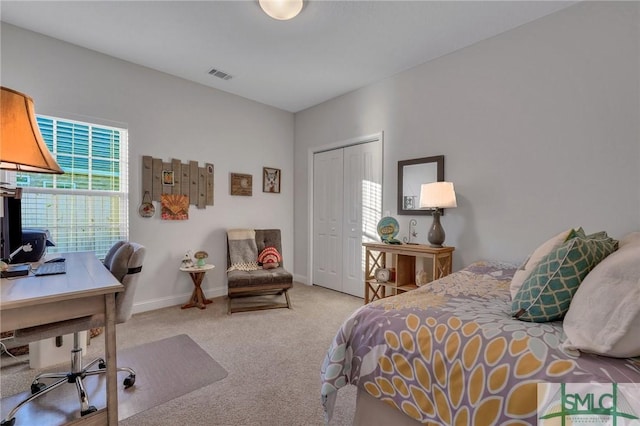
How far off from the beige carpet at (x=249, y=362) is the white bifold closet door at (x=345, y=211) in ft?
1.81

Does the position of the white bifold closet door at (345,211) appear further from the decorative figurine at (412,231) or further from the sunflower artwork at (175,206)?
the sunflower artwork at (175,206)

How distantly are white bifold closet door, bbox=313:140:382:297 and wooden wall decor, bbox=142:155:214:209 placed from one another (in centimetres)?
155

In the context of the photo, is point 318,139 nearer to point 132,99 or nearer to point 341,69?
point 341,69

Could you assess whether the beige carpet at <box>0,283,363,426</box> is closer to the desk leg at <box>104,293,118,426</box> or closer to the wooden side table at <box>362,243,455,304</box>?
the desk leg at <box>104,293,118,426</box>

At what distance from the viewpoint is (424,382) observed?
43.5 inches

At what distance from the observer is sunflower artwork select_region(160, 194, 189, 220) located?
338 centimetres

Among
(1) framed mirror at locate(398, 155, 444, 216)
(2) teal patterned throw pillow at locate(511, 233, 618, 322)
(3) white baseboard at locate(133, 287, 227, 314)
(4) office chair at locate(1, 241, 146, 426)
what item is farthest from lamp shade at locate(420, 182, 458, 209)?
(3) white baseboard at locate(133, 287, 227, 314)

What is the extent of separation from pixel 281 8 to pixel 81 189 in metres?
2.60

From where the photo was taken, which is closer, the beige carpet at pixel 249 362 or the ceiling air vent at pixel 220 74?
the beige carpet at pixel 249 362

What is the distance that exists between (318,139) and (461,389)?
148 inches

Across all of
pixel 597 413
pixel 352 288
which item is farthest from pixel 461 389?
pixel 352 288

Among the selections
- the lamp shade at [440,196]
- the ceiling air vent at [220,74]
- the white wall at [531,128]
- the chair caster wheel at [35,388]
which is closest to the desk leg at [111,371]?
the chair caster wheel at [35,388]

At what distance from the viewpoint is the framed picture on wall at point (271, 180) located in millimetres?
4324

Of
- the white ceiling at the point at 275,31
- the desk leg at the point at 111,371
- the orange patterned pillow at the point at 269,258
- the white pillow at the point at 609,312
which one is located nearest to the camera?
the white pillow at the point at 609,312
